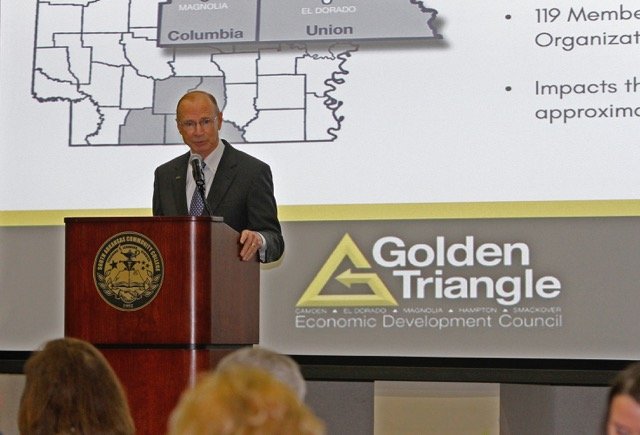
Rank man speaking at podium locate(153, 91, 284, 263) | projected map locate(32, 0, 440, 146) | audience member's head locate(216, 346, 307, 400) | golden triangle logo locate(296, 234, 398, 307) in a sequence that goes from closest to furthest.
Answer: audience member's head locate(216, 346, 307, 400) < man speaking at podium locate(153, 91, 284, 263) < golden triangle logo locate(296, 234, 398, 307) < projected map locate(32, 0, 440, 146)

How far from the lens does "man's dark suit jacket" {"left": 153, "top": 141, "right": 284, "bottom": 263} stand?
158 inches

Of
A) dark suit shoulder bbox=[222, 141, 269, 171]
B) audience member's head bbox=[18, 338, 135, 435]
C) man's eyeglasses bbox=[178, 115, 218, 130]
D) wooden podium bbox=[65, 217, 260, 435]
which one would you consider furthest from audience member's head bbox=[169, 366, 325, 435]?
dark suit shoulder bbox=[222, 141, 269, 171]

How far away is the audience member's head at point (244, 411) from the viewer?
1.17 m

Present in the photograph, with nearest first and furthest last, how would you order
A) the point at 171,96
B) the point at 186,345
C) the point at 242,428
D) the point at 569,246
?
the point at 242,428, the point at 186,345, the point at 569,246, the point at 171,96

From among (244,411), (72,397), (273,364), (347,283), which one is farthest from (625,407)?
(347,283)

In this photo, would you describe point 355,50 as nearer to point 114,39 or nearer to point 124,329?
point 114,39

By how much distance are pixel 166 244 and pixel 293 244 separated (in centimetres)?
158

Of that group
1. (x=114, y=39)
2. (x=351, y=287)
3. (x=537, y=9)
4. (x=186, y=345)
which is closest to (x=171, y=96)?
(x=114, y=39)

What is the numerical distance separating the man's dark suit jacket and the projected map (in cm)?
92

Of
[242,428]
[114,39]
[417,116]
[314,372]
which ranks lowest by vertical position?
[314,372]

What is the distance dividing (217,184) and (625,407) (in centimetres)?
222

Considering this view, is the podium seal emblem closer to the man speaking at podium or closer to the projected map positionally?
the man speaking at podium

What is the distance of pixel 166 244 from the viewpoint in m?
3.41

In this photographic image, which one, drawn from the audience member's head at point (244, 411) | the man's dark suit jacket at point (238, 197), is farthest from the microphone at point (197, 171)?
the audience member's head at point (244, 411)
